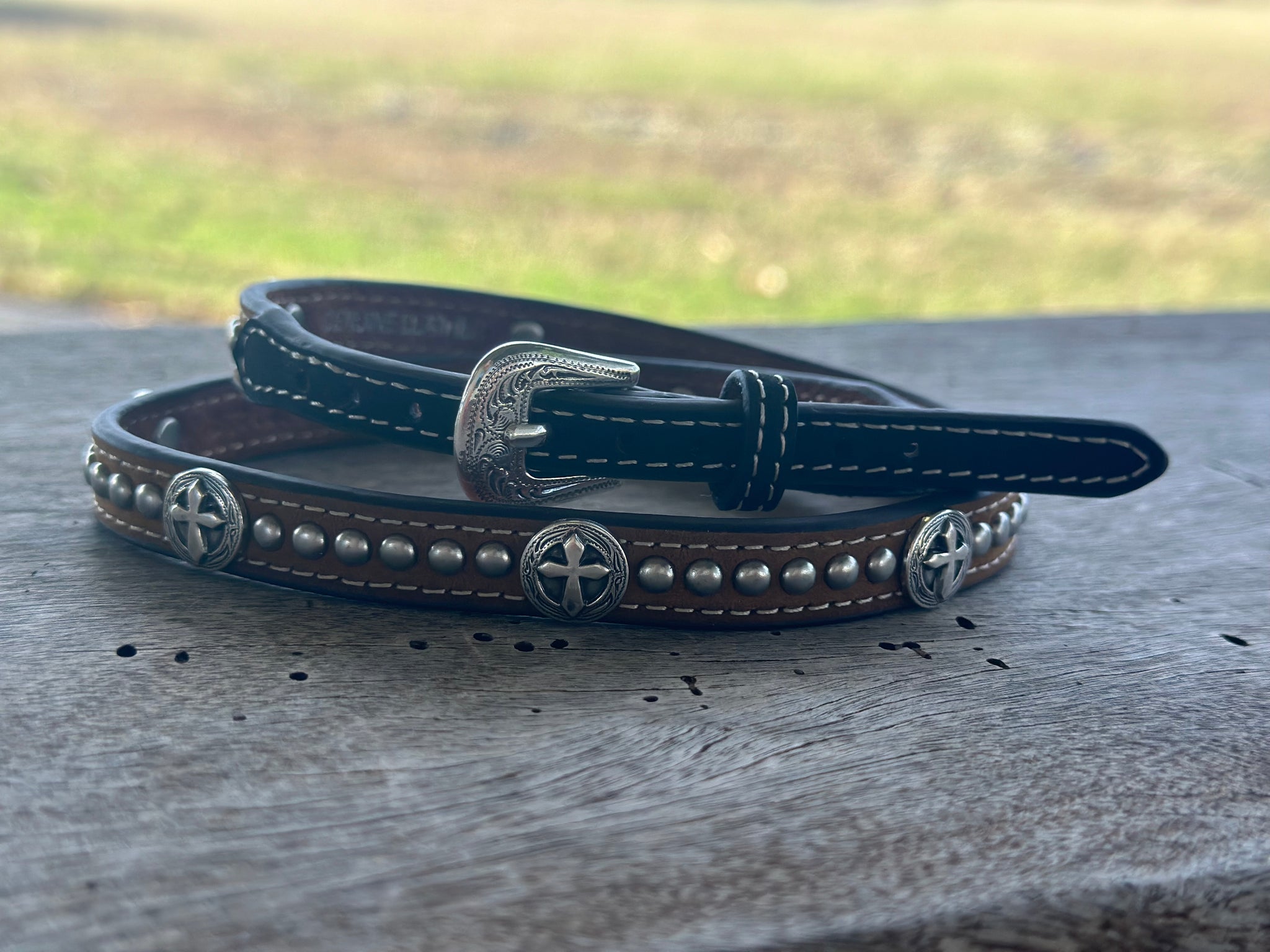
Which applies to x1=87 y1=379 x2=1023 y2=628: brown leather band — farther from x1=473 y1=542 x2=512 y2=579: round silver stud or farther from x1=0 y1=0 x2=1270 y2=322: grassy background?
x1=0 y1=0 x2=1270 y2=322: grassy background

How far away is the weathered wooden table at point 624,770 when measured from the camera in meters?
0.68

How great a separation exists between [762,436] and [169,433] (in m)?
0.76

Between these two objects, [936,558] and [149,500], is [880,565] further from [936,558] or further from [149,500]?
[149,500]

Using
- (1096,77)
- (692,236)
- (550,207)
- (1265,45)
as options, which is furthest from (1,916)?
(1265,45)

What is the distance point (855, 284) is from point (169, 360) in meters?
5.12

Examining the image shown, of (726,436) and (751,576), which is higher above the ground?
(726,436)

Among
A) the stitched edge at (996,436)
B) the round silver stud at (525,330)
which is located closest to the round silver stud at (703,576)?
the stitched edge at (996,436)

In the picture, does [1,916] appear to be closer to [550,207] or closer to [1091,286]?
[1091,286]

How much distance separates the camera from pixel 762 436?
1048 millimetres

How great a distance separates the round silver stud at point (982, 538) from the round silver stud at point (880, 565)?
0.35ft

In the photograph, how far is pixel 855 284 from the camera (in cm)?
677

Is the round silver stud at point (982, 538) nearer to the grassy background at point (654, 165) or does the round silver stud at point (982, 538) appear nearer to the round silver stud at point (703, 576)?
the round silver stud at point (703, 576)

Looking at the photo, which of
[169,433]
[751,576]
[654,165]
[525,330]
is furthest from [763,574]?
[654,165]

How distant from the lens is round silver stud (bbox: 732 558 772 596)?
1024mm
